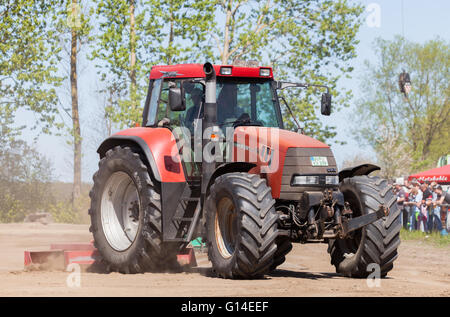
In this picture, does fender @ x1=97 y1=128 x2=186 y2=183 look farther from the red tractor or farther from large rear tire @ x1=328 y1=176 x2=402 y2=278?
large rear tire @ x1=328 y1=176 x2=402 y2=278

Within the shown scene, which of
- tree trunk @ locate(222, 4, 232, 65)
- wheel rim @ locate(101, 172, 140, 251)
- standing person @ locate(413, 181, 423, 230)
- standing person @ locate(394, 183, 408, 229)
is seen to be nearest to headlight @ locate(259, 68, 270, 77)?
wheel rim @ locate(101, 172, 140, 251)

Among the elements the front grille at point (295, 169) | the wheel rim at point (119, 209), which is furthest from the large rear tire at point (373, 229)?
the wheel rim at point (119, 209)

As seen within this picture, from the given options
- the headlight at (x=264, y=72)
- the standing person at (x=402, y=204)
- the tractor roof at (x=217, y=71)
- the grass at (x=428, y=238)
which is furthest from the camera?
the standing person at (x=402, y=204)

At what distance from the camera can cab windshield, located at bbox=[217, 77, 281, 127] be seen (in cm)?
979

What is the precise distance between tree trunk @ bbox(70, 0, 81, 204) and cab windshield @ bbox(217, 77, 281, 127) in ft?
63.0

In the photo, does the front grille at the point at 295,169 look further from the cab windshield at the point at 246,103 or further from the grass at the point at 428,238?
the grass at the point at 428,238

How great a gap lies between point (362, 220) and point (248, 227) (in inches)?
55.3

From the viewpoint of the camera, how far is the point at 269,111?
10.2 m

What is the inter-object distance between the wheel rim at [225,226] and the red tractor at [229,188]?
12 mm

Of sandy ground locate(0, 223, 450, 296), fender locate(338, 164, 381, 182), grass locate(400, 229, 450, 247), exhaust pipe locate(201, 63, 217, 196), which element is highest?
exhaust pipe locate(201, 63, 217, 196)

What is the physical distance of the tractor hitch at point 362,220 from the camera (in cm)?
872

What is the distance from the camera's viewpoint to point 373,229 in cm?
898
